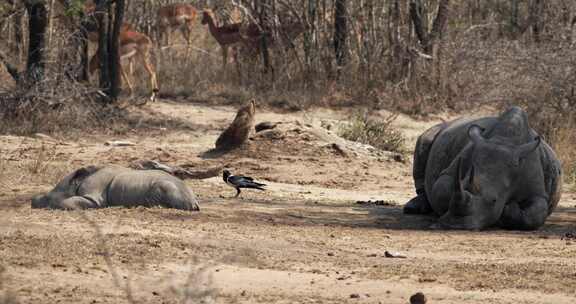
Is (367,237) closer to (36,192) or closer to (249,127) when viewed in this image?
(36,192)

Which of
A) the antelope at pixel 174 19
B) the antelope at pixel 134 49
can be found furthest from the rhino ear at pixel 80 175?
the antelope at pixel 174 19

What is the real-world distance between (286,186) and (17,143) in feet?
12.0

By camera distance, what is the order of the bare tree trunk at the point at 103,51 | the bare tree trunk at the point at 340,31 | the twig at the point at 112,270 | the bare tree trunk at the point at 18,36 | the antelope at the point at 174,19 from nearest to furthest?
1. the twig at the point at 112,270
2. the bare tree trunk at the point at 103,51
3. the bare tree trunk at the point at 18,36
4. the bare tree trunk at the point at 340,31
5. the antelope at the point at 174,19

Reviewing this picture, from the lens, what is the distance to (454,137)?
12180 millimetres

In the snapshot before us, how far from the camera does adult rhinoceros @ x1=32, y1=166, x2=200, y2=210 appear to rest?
10.9 m

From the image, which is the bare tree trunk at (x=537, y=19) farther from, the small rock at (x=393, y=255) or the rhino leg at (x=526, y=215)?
the small rock at (x=393, y=255)

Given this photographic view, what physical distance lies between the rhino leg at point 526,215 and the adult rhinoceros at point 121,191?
278cm

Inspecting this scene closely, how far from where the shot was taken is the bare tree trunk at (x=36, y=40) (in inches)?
691

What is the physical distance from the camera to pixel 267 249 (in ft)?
30.6

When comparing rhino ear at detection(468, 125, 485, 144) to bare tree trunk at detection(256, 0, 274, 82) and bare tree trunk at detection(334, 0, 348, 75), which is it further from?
bare tree trunk at detection(256, 0, 274, 82)

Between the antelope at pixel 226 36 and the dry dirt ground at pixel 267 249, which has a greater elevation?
the dry dirt ground at pixel 267 249

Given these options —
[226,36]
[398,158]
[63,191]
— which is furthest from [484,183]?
[226,36]

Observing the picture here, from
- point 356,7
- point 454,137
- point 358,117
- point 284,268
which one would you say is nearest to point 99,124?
point 358,117

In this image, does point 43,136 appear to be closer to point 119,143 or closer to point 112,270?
point 119,143
